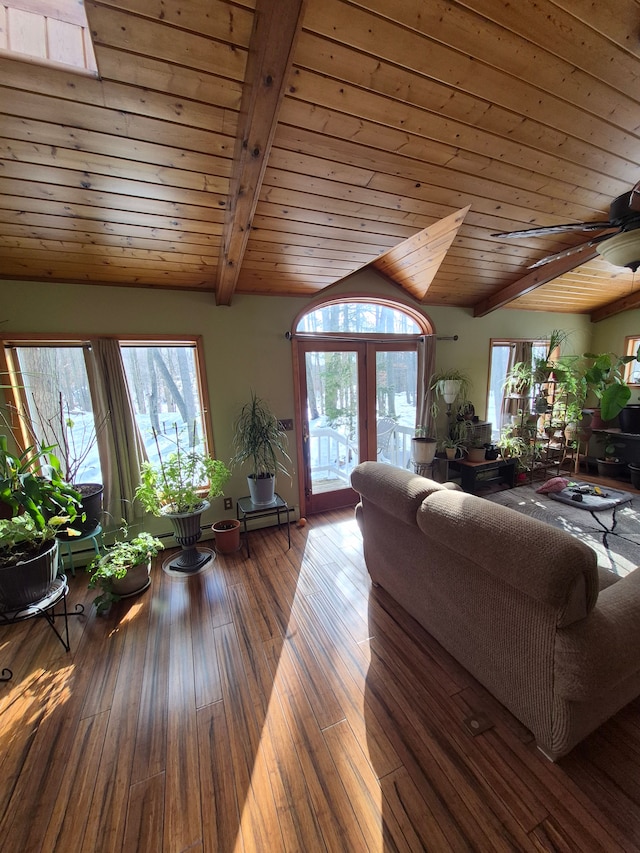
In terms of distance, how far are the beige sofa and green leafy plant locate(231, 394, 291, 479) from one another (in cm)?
158

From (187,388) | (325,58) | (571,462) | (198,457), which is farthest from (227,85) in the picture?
(571,462)

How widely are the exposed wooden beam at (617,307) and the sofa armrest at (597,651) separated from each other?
5.97 meters

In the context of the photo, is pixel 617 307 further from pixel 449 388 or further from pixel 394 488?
pixel 394 488

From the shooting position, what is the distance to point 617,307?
17.1 feet

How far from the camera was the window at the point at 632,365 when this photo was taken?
5121mm

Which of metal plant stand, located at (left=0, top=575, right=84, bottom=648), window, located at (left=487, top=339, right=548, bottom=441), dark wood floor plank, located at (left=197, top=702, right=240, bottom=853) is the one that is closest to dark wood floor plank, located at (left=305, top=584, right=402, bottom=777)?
dark wood floor plank, located at (left=197, top=702, right=240, bottom=853)

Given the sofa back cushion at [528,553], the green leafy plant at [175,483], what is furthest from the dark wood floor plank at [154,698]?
the sofa back cushion at [528,553]

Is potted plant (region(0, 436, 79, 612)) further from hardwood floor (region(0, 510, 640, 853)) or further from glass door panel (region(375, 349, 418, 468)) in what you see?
glass door panel (region(375, 349, 418, 468))

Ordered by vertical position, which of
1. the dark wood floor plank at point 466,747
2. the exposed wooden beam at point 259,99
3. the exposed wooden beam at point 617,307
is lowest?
the dark wood floor plank at point 466,747

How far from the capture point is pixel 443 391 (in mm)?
4051

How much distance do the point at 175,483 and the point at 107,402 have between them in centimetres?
90

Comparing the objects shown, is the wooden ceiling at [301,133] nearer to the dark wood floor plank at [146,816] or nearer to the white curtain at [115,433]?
the white curtain at [115,433]

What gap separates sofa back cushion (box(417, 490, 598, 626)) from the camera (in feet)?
3.36

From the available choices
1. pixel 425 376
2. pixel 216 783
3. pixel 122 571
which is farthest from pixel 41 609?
pixel 425 376
